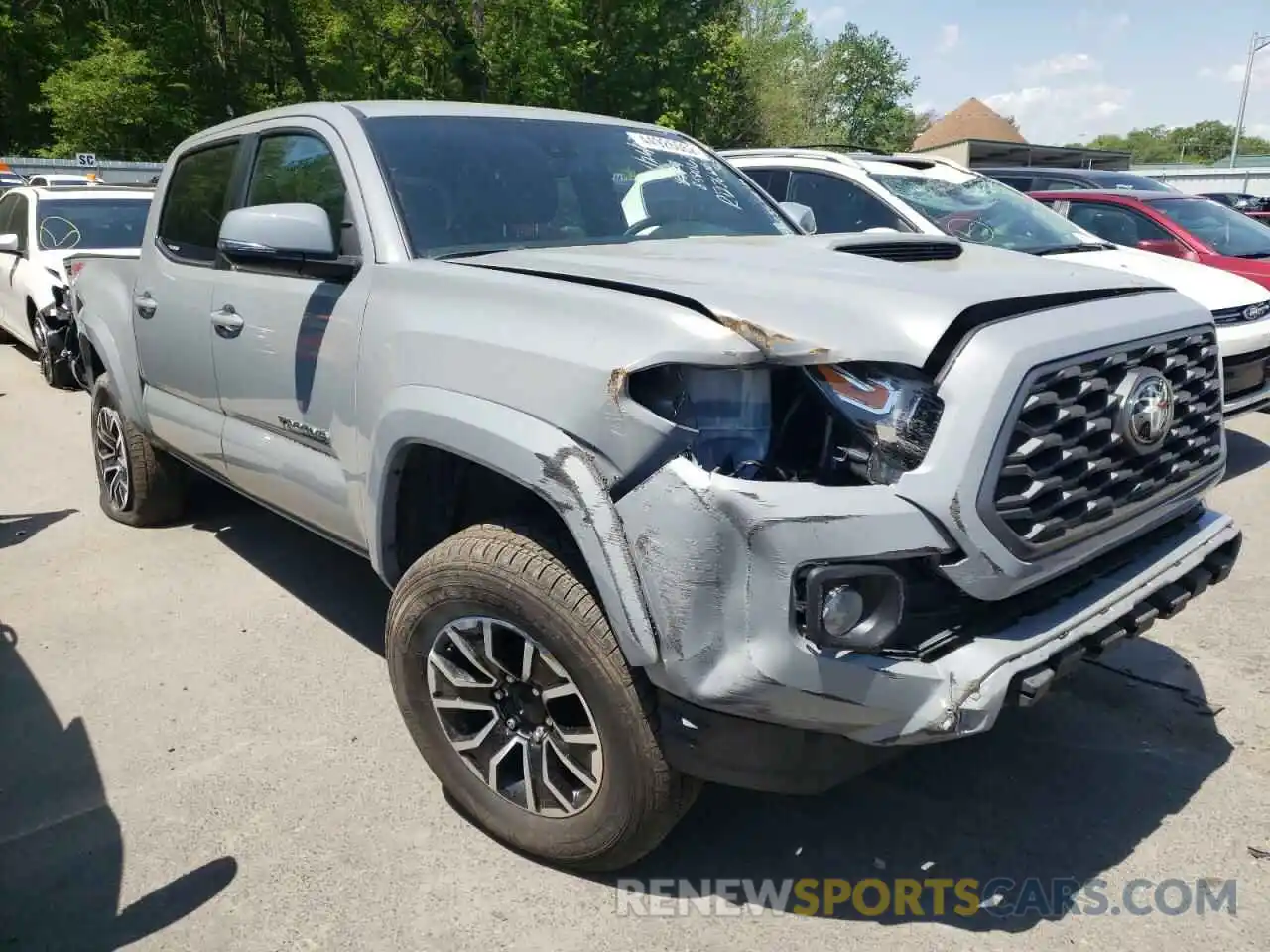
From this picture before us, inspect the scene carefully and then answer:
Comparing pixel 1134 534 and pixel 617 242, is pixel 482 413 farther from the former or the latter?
pixel 1134 534

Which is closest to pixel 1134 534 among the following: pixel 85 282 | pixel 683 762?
pixel 683 762

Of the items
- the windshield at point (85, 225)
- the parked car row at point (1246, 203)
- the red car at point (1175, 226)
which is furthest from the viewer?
the parked car row at point (1246, 203)

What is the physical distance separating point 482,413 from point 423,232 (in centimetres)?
91

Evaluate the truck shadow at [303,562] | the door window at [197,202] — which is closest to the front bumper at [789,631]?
the truck shadow at [303,562]

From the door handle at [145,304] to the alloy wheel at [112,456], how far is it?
83cm

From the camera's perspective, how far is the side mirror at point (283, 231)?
2830 mm

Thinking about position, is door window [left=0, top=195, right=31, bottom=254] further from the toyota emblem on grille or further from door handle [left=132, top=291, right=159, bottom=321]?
the toyota emblem on grille

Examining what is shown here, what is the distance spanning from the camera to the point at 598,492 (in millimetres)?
2049

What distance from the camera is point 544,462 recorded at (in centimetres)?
215

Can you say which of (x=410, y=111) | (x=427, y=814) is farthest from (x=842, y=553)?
(x=410, y=111)

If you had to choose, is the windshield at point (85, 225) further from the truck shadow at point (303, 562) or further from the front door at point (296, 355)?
the front door at point (296, 355)

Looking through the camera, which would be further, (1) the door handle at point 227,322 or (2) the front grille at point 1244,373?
(2) the front grille at point 1244,373

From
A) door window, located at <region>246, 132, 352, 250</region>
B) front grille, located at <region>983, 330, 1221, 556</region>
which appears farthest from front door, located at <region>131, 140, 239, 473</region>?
front grille, located at <region>983, 330, 1221, 556</region>

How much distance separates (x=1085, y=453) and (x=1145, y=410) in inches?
9.4
